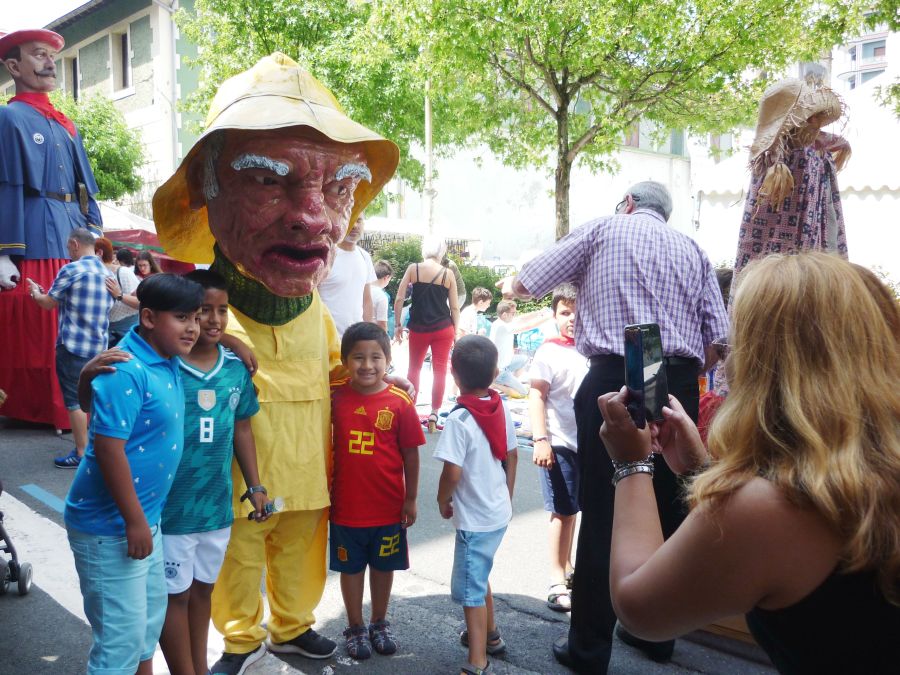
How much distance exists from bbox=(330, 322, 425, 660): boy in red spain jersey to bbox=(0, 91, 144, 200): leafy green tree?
729 inches

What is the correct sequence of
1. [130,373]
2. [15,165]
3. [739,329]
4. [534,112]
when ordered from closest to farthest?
[739,329]
[130,373]
[15,165]
[534,112]

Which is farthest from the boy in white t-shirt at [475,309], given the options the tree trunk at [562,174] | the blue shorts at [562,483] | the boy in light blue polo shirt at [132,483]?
the boy in light blue polo shirt at [132,483]

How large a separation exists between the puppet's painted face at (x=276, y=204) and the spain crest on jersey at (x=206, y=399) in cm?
41

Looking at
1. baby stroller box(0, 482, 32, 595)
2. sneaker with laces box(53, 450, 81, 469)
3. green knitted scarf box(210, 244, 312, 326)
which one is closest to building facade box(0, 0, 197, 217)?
sneaker with laces box(53, 450, 81, 469)

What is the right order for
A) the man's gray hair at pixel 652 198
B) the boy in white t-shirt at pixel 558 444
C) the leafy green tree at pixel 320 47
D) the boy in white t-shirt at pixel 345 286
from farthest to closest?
the leafy green tree at pixel 320 47, the boy in white t-shirt at pixel 345 286, the boy in white t-shirt at pixel 558 444, the man's gray hair at pixel 652 198

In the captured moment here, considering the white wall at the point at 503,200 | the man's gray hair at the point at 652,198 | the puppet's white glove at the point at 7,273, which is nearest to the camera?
the man's gray hair at the point at 652,198

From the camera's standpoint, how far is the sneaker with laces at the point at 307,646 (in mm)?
2951

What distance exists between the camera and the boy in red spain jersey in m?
2.93

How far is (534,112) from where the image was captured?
14.2 meters

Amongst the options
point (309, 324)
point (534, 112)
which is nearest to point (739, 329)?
point (309, 324)

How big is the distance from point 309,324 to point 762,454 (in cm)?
190

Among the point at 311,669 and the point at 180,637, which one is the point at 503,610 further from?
the point at 180,637

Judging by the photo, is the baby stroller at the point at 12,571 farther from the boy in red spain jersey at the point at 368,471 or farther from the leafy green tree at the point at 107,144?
the leafy green tree at the point at 107,144

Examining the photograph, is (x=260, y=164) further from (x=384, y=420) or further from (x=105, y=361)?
(x=384, y=420)
